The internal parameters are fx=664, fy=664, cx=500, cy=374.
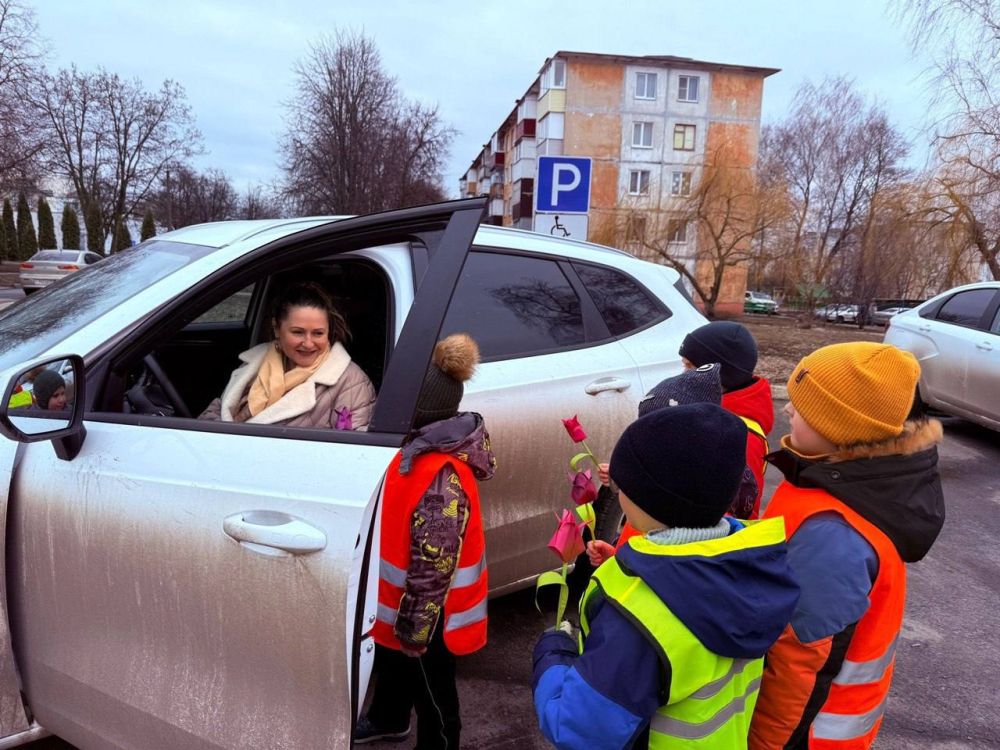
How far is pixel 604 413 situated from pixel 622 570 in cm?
161

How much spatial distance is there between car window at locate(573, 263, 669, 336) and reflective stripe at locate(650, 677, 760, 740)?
1971 mm

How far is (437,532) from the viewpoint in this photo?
1.88 metres

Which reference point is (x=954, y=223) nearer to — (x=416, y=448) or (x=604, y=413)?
(x=604, y=413)

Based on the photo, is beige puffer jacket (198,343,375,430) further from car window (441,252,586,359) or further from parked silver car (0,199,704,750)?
car window (441,252,586,359)

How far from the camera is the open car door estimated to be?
1537 mm

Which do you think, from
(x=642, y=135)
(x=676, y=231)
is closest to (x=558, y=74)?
(x=642, y=135)

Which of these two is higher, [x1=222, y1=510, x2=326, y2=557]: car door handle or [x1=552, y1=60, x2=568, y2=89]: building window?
[x1=552, y1=60, x2=568, y2=89]: building window

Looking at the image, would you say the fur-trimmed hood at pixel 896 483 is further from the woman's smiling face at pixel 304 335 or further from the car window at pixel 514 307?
the woman's smiling face at pixel 304 335

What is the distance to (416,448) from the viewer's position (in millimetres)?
1896

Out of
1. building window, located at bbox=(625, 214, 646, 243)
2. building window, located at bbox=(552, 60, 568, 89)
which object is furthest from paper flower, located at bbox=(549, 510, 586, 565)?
building window, located at bbox=(552, 60, 568, 89)

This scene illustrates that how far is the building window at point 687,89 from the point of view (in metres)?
42.2

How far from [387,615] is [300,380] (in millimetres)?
808

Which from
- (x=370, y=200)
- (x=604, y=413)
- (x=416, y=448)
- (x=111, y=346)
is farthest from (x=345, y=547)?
(x=370, y=200)

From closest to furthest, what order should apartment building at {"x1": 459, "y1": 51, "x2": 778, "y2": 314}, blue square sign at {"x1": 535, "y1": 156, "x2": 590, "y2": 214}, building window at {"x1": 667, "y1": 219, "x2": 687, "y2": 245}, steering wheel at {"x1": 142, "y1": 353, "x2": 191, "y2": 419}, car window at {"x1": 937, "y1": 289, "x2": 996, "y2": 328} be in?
steering wheel at {"x1": 142, "y1": 353, "x2": 191, "y2": 419}
blue square sign at {"x1": 535, "y1": 156, "x2": 590, "y2": 214}
car window at {"x1": 937, "y1": 289, "x2": 996, "y2": 328}
building window at {"x1": 667, "y1": 219, "x2": 687, "y2": 245}
apartment building at {"x1": 459, "y1": 51, "x2": 778, "y2": 314}
